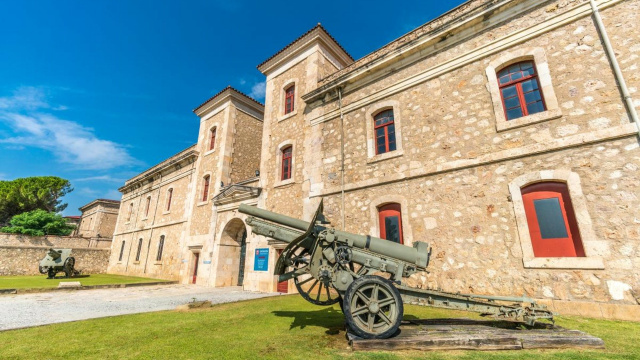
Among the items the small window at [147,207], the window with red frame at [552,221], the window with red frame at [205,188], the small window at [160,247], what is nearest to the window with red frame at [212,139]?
the window with red frame at [205,188]

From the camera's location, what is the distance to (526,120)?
247 inches

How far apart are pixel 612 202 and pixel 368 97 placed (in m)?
6.65

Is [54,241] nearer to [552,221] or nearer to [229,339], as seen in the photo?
[229,339]

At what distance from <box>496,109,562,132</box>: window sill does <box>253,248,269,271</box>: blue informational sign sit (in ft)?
29.8

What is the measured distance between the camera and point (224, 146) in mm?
15805

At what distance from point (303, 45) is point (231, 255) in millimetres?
10931

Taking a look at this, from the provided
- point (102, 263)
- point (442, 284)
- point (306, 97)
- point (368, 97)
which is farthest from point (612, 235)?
point (102, 263)

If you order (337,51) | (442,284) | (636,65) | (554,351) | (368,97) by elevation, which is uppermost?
(337,51)

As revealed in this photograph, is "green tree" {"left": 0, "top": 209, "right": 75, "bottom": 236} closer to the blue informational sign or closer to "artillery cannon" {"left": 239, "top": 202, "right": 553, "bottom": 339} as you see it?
the blue informational sign

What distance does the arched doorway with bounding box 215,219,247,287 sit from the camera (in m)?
13.4

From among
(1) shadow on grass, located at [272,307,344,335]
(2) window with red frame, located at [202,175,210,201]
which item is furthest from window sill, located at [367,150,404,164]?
(2) window with red frame, located at [202,175,210,201]

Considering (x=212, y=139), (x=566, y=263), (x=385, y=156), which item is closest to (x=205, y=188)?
(x=212, y=139)

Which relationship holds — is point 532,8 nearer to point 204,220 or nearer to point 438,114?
point 438,114

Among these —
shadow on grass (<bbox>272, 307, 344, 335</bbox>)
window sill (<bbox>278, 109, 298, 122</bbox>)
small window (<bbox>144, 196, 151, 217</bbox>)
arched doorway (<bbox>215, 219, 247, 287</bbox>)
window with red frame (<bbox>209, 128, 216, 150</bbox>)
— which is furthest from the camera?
small window (<bbox>144, 196, 151, 217</bbox>)
